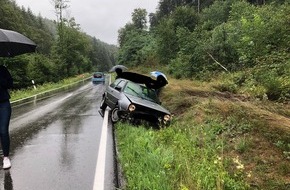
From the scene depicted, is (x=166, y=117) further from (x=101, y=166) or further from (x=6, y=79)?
(x=6, y=79)

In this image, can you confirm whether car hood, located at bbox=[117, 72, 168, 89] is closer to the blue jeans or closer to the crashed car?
the crashed car

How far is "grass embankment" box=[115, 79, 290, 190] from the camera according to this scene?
5.00m

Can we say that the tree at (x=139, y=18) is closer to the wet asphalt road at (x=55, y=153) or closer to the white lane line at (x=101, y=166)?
the wet asphalt road at (x=55, y=153)

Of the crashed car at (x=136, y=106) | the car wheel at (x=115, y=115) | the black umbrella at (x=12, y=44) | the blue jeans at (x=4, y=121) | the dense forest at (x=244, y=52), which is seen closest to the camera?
the black umbrella at (x=12, y=44)

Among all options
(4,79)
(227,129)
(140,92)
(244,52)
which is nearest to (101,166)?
(4,79)

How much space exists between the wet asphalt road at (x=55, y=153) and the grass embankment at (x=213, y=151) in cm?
56

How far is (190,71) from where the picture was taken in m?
20.7

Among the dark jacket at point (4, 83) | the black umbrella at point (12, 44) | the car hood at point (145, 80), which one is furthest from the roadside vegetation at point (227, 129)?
the black umbrella at point (12, 44)

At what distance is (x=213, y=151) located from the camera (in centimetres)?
659

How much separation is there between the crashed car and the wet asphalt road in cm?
71

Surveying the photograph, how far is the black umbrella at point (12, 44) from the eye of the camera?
578cm

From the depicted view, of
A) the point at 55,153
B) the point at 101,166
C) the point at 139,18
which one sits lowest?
the point at 55,153

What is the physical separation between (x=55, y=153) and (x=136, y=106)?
3.26 m

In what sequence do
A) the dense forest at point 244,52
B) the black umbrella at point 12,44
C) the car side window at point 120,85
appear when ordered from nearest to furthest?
1. the black umbrella at point 12,44
2. the car side window at point 120,85
3. the dense forest at point 244,52
